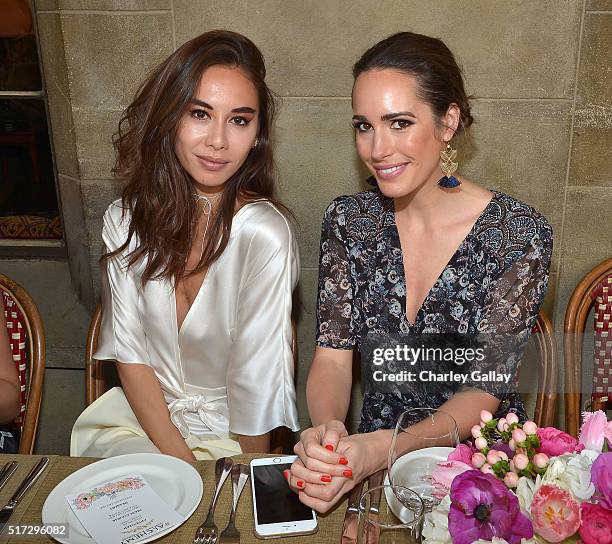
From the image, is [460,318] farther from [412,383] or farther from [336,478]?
[336,478]

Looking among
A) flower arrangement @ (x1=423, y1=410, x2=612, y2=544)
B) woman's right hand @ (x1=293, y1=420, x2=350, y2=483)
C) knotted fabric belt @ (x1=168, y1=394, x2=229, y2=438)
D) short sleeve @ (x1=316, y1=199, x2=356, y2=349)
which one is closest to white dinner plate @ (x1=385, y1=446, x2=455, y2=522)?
flower arrangement @ (x1=423, y1=410, x2=612, y2=544)

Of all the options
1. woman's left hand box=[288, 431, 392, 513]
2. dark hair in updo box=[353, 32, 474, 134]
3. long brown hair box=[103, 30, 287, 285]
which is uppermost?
dark hair in updo box=[353, 32, 474, 134]

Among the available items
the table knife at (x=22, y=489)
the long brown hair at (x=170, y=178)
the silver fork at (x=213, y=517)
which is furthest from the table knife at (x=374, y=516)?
the long brown hair at (x=170, y=178)

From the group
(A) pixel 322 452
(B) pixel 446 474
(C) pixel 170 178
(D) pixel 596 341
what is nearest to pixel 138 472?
(A) pixel 322 452

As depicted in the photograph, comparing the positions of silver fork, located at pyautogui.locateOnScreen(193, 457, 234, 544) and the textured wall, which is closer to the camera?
silver fork, located at pyautogui.locateOnScreen(193, 457, 234, 544)

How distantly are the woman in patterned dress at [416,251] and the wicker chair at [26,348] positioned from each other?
0.73 m

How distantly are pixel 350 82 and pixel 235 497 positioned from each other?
152cm

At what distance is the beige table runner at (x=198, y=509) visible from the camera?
1.20m

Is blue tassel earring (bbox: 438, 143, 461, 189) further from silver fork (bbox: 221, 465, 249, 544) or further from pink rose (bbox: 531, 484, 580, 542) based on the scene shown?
pink rose (bbox: 531, 484, 580, 542)

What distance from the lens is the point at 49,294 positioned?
2834 mm

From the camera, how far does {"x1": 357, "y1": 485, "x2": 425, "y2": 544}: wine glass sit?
2.90 ft

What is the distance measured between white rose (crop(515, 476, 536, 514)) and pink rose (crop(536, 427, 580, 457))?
0.06 metres

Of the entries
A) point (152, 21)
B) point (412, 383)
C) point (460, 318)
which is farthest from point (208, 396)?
point (152, 21)

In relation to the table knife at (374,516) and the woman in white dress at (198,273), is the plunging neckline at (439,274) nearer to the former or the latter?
the woman in white dress at (198,273)
